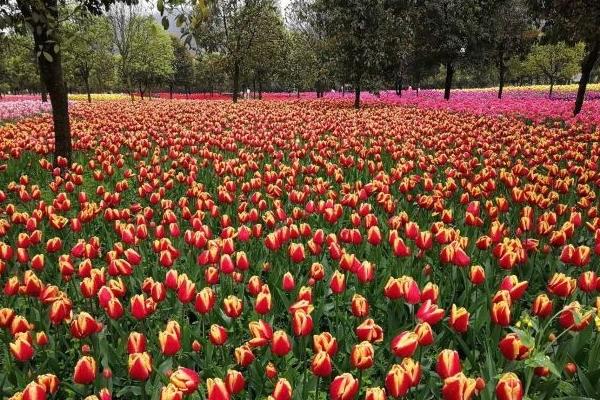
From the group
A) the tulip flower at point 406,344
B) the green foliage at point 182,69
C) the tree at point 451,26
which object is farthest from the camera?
the green foliage at point 182,69

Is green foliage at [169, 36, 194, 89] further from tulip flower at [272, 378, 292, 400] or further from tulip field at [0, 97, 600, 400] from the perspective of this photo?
tulip flower at [272, 378, 292, 400]

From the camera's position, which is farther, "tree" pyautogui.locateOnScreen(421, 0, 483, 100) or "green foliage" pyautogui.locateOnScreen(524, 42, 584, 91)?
"green foliage" pyautogui.locateOnScreen(524, 42, 584, 91)

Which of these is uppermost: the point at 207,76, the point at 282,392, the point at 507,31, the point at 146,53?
the point at 146,53

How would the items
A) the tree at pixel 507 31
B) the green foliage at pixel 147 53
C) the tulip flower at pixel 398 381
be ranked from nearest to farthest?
1. the tulip flower at pixel 398 381
2. the tree at pixel 507 31
3. the green foliage at pixel 147 53

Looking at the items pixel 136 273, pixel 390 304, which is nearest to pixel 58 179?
pixel 136 273

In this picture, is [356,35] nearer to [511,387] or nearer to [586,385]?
[586,385]

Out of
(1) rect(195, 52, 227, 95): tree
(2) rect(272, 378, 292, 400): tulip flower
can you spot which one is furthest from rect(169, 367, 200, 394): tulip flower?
(1) rect(195, 52, 227, 95): tree

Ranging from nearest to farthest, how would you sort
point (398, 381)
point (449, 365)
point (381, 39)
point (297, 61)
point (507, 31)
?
point (398, 381), point (449, 365), point (381, 39), point (507, 31), point (297, 61)

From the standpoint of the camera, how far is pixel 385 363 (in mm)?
3500

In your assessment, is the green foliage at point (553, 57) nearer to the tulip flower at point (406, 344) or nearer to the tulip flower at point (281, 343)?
the tulip flower at point (406, 344)

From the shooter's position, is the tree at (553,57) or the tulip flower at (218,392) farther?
the tree at (553,57)

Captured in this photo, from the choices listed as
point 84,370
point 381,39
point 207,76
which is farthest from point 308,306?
point 207,76

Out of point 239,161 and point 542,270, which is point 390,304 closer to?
point 542,270

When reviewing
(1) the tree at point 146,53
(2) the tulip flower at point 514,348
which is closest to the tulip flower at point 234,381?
(2) the tulip flower at point 514,348
